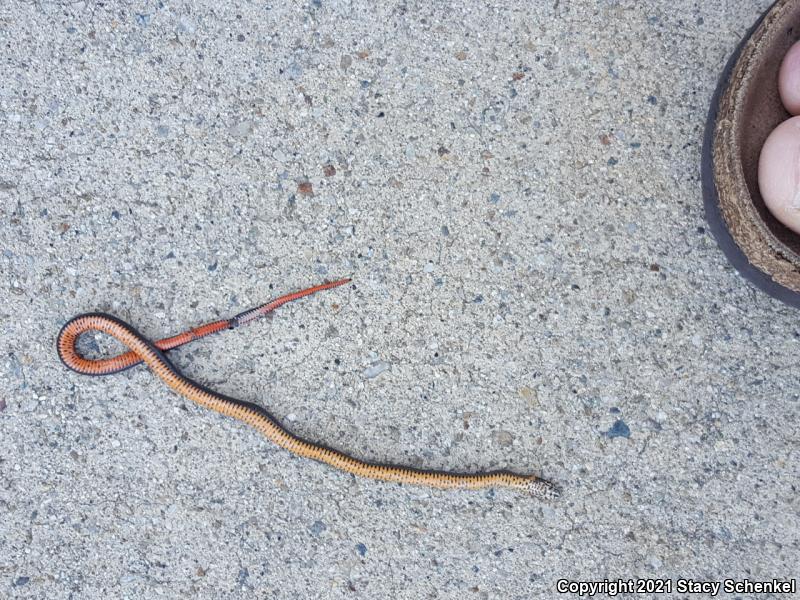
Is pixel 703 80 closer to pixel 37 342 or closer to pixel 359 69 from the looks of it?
pixel 359 69

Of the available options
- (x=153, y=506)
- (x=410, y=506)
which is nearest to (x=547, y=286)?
(x=410, y=506)

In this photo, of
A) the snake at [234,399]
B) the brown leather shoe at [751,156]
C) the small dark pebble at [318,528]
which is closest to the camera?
the brown leather shoe at [751,156]

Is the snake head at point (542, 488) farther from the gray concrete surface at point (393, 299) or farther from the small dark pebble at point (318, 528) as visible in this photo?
the small dark pebble at point (318, 528)

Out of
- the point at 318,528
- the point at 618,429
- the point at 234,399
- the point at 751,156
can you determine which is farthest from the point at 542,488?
the point at 751,156

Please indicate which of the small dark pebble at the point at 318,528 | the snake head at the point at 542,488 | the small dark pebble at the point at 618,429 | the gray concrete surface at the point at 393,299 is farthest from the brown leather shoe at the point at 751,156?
the small dark pebble at the point at 318,528

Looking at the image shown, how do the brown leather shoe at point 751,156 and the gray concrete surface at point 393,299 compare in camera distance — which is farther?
the gray concrete surface at point 393,299

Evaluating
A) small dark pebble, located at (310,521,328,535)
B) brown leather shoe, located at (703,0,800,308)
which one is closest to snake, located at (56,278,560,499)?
small dark pebble, located at (310,521,328,535)

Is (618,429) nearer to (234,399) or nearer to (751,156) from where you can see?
(751,156)
